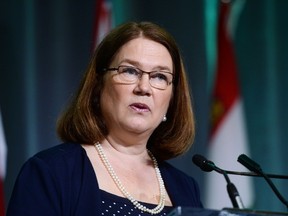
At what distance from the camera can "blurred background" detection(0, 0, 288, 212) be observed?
3.19 meters

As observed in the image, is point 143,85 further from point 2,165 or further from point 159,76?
point 2,165

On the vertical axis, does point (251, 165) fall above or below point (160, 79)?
below

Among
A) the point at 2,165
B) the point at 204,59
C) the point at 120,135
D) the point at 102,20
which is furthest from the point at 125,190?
the point at 204,59

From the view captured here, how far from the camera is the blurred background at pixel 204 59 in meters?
3.19

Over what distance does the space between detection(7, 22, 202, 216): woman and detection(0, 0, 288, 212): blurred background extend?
3.97 ft

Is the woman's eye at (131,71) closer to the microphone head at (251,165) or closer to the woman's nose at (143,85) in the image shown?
the woman's nose at (143,85)

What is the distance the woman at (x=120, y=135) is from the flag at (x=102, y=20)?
4.22ft

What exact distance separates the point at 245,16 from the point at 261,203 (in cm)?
106

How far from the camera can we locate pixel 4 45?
3.10 metres

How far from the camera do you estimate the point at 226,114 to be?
3572 mm

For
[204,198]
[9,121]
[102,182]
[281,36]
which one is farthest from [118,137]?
[281,36]

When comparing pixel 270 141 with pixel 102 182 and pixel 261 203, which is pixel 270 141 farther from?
pixel 102 182

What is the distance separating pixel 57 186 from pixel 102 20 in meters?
1.77

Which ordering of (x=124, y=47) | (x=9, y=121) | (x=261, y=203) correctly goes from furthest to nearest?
(x=261, y=203) → (x=9, y=121) → (x=124, y=47)
